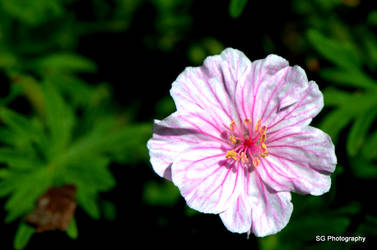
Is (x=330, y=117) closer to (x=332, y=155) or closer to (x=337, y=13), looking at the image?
(x=332, y=155)

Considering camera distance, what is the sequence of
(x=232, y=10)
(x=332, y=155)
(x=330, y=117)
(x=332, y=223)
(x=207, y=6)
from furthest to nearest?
(x=207, y=6) → (x=330, y=117) → (x=332, y=223) → (x=232, y=10) → (x=332, y=155)

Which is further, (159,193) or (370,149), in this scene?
(159,193)

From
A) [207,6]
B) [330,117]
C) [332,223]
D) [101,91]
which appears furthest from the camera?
[101,91]

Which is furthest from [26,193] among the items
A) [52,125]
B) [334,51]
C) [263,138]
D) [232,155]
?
[334,51]

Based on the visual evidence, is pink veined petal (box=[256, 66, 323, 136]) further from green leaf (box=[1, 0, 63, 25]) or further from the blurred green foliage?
green leaf (box=[1, 0, 63, 25])

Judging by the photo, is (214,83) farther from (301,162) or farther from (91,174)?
(91,174)

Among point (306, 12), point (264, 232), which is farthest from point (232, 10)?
point (306, 12)

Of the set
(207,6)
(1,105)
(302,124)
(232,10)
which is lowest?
(302,124)

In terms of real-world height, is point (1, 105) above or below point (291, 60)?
above
